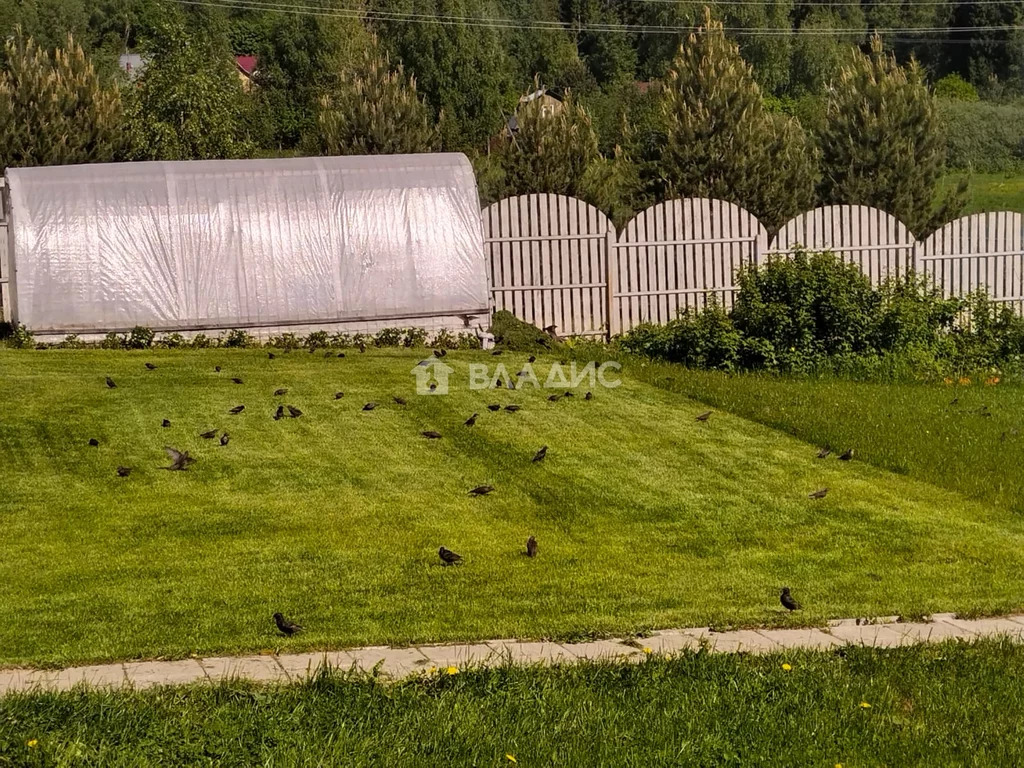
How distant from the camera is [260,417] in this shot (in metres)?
12.4

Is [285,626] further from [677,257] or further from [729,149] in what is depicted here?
[729,149]

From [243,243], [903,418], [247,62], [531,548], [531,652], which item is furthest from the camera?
[247,62]

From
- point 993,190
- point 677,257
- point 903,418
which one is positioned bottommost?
point 903,418

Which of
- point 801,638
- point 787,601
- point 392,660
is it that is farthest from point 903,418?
point 392,660

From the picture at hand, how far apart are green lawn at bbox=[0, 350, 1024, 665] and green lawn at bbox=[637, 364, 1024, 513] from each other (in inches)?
13.3

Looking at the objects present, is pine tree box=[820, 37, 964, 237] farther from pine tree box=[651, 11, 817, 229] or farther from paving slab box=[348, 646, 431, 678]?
paving slab box=[348, 646, 431, 678]

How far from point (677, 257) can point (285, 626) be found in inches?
575

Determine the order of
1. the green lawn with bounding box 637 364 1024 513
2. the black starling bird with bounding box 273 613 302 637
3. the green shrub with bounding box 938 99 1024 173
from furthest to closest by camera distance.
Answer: the green shrub with bounding box 938 99 1024 173, the green lawn with bounding box 637 364 1024 513, the black starling bird with bounding box 273 613 302 637

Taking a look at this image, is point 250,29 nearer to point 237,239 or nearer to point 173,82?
point 173,82

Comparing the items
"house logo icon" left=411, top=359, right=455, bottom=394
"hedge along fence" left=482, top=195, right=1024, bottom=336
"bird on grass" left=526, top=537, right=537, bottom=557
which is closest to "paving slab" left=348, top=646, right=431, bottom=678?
"bird on grass" left=526, top=537, right=537, bottom=557

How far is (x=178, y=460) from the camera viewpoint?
10.5 metres

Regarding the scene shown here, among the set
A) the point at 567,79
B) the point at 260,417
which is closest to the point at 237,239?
the point at 260,417

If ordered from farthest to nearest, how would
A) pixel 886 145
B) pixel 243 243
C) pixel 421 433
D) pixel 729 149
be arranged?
pixel 886 145
pixel 729 149
pixel 243 243
pixel 421 433

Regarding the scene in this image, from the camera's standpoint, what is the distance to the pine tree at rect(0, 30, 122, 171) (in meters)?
26.0
